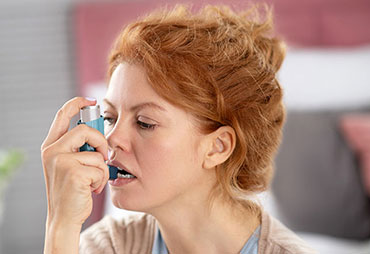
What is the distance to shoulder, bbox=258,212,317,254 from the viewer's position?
1264 mm

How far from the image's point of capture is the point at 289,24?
2.86 meters

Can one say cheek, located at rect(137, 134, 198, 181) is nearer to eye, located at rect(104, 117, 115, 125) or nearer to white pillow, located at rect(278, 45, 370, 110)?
eye, located at rect(104, 117, 115, 125)

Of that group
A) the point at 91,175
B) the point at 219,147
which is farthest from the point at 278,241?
the point at 91,175

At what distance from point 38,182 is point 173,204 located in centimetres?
189

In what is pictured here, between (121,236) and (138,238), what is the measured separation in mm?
45

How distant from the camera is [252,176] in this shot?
137 centimetres

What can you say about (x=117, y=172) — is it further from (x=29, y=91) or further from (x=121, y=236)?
(x=29, y=91)

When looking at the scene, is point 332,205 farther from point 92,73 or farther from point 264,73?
point 92,73

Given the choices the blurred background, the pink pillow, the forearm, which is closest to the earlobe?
the forearm

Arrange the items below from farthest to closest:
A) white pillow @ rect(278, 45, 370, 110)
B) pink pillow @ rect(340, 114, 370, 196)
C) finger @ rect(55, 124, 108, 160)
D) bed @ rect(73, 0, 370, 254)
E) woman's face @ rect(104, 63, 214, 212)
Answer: bed @ rect(73, 0, 370, 254)
white pillow @ rect(278, 45, 370, 110)
pink pillow @ rect(340, 114, 370, 196)
woman's face @ rect(104, 63, 214, 212)
finger @ rect(55, 124, 108, 160)

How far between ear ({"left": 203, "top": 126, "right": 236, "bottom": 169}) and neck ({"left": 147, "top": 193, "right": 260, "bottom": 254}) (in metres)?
0.11

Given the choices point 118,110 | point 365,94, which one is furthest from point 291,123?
point 118,110

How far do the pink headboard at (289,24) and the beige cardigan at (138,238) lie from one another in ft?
4.58

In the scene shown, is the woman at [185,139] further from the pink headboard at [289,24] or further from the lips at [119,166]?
the pink headboard at [289,24]
